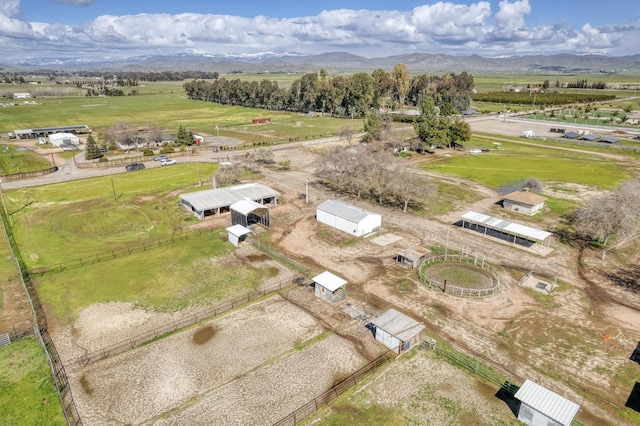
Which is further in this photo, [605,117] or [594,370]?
[605,117]

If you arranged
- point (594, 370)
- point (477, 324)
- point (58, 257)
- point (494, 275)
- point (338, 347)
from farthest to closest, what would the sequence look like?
point (58, 257) < point (494, 275) < point (477, 324) < point (338, 347) < point (594, 370)

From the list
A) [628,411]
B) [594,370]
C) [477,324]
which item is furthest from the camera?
[477,324]

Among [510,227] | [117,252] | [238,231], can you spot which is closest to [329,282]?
[238,231]

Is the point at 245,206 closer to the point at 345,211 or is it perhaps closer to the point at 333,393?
the point at 345,211

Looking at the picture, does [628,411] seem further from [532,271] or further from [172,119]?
[172,119]

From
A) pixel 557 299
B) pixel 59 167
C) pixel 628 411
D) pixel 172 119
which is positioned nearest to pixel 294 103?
pixel 172 119

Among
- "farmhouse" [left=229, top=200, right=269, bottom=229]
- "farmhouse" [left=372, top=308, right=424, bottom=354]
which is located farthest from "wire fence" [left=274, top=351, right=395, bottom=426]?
"farmhouse" [left=229, top=200, right=269, bottom=229]

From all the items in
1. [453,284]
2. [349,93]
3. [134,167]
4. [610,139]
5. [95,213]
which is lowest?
[134,167]
